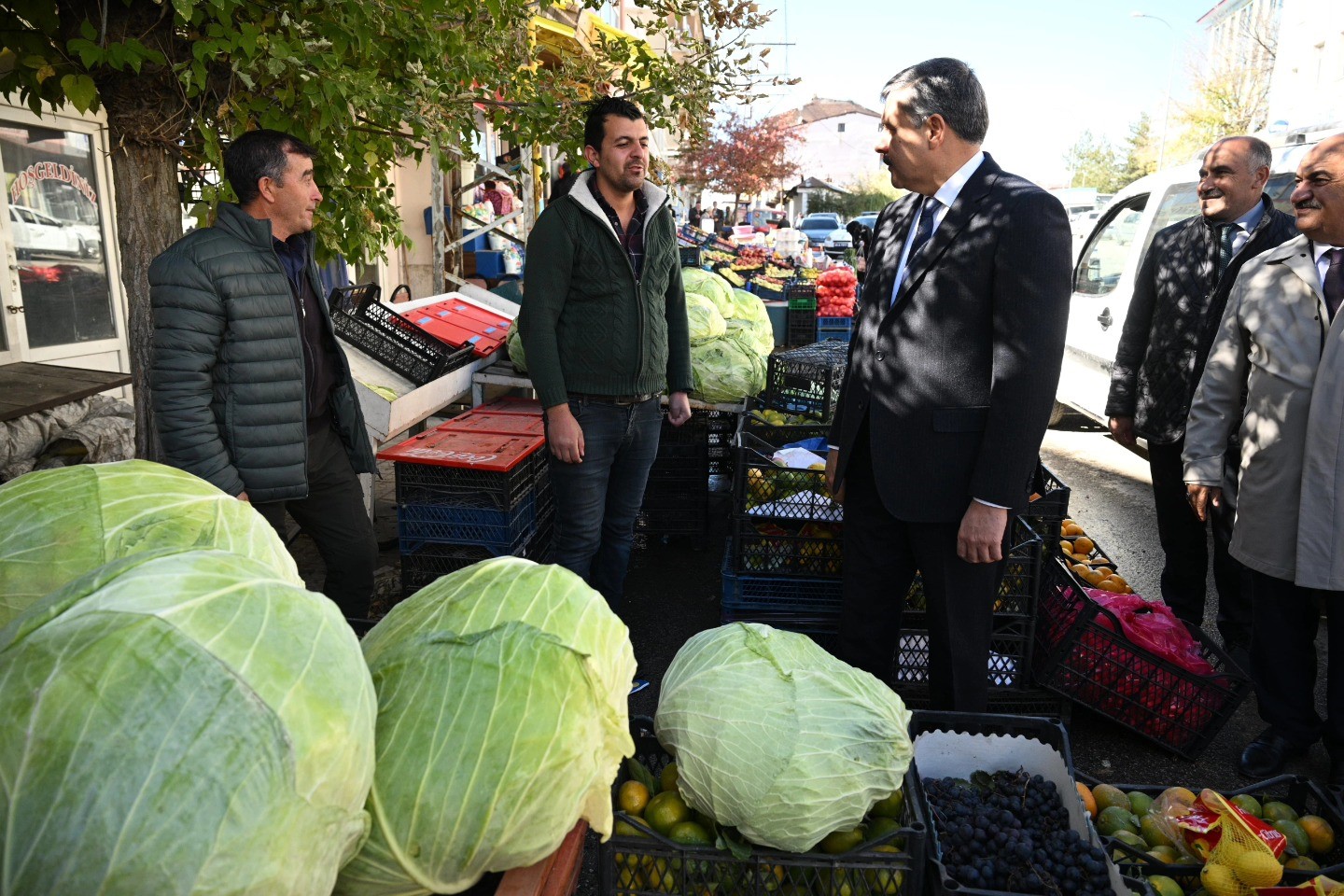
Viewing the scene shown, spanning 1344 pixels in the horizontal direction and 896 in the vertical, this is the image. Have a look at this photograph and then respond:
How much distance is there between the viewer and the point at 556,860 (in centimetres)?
136

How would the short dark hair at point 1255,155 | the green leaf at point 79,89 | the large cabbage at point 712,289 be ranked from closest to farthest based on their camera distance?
the green leaf at point 79,89 → the short dark hair at point 1255,155 → the large cabbage at point 712,289

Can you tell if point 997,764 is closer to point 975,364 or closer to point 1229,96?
point 975,364

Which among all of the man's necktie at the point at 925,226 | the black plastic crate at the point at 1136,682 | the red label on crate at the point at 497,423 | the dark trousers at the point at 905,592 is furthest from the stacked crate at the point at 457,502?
the black plastic crate at the point at 1136,682

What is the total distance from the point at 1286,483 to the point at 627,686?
2.85 m

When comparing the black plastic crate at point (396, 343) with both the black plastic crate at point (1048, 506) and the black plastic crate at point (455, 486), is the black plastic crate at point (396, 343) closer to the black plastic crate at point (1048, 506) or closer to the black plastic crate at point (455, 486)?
the black plastic crate at point (455, 486)

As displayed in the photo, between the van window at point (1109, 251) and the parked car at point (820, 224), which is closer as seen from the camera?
the van window at point (1109, 251)

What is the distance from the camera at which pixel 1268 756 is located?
3414mm

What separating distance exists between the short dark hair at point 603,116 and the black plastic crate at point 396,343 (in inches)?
81.1

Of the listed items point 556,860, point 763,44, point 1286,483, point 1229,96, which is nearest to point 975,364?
point 1286,483

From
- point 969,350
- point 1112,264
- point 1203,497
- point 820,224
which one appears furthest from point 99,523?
point 820,224

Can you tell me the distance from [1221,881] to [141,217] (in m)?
4.22

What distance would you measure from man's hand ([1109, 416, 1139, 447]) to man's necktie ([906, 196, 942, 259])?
2.35m

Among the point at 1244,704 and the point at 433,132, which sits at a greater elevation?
the point at 433,132

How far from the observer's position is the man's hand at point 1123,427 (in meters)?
4.50
